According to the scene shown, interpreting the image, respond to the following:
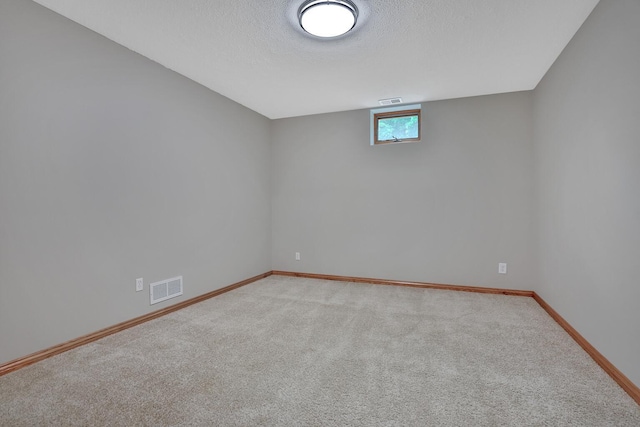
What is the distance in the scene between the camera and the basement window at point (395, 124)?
4.00 m

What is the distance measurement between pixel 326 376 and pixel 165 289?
6.33ft

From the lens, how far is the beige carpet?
1492 mm

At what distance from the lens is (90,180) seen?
2.31 metres

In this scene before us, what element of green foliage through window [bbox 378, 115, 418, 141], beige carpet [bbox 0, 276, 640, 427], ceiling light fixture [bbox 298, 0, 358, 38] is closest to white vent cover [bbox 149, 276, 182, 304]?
beige carpet [bbox 0, 276, 640, 427]

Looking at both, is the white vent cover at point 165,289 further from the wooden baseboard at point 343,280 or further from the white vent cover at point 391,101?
the white vent cover at point 391,101

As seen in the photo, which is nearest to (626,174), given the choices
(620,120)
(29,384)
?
(620,120)

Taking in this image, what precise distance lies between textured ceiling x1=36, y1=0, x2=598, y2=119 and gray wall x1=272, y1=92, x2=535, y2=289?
1.72 ft

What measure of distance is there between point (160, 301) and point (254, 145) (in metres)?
2.36

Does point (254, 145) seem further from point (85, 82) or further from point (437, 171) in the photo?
point (437, 171)

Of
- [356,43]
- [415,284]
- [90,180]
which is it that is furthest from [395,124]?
[90,180]

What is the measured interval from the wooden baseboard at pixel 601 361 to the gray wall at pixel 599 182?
1.5 inches

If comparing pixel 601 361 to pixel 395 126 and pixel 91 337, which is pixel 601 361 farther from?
pixel 91 337

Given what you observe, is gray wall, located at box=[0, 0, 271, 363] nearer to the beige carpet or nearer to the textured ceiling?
the textured ceiling

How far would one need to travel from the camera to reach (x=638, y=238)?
1614 mm
